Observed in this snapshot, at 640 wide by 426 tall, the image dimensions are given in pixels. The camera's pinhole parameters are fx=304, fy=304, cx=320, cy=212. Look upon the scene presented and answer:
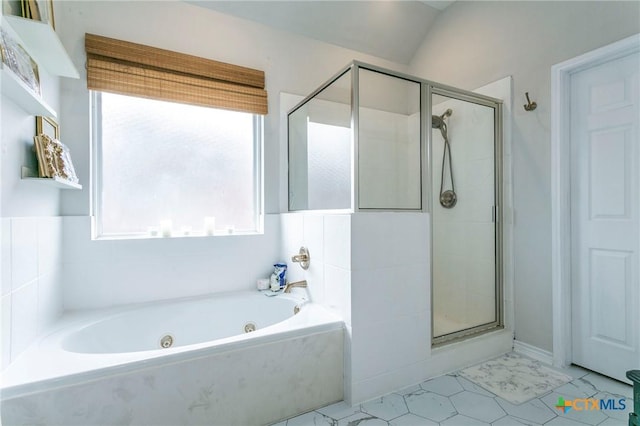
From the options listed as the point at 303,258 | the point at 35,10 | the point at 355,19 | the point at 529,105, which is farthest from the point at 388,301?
the point at 355,19

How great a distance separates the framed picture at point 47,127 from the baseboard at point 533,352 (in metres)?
3.14

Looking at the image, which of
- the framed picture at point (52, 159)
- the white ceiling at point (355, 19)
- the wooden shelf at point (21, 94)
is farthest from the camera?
the white ceiling at point (355, 19)

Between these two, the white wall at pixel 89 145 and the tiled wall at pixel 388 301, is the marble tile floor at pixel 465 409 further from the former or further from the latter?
the white wall at pixel 89 145

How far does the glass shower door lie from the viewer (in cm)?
212

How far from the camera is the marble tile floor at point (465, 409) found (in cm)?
145

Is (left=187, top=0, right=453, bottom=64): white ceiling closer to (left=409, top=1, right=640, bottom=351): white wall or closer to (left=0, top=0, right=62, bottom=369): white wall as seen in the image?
(left=409, top=1, right=640, bottom=351): white wall

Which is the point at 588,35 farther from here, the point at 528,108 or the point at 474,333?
the point at 474,333

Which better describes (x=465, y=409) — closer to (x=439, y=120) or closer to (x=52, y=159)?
(x=439, y=120)

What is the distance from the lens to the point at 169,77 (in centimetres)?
203

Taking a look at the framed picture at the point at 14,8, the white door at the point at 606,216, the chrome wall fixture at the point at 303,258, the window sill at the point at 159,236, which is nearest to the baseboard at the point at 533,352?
the white door at the point at 606,216

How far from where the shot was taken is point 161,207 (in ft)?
6.96

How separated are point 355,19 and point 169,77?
1.54 metres

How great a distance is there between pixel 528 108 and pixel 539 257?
3.27 feet

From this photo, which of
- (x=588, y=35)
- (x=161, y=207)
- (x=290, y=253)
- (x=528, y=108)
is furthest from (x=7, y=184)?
(x=588, y=35)
